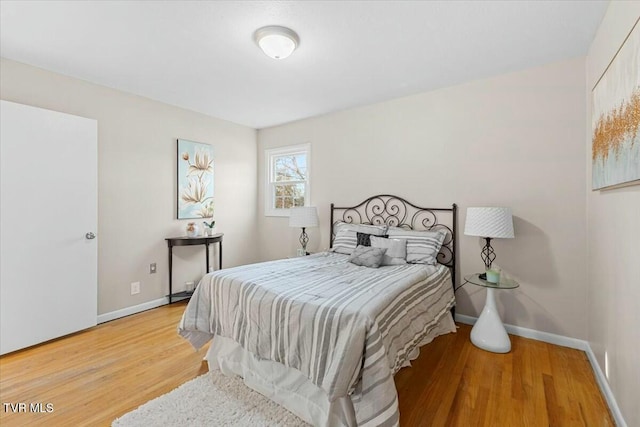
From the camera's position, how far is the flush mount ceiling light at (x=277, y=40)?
2.03 metres

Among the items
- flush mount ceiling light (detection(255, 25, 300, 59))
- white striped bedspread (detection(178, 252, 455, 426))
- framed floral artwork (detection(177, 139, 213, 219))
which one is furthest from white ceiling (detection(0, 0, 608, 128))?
white striped bedspread (detection(178, 252, 455, 426))

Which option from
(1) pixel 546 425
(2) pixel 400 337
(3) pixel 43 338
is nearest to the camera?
(1) pixel 546 425

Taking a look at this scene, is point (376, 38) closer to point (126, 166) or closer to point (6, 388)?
point (126, 166)

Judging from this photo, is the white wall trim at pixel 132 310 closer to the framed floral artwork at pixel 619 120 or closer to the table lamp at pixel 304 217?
the table lamp at pixel 304 217

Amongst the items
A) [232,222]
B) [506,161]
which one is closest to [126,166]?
[232,222]

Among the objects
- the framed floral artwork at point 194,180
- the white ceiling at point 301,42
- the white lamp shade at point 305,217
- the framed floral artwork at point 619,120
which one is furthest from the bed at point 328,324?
the framed floral artwork at point 194,180

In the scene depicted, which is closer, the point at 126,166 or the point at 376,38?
the point at 376,38

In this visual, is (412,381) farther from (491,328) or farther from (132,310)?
(132,310)

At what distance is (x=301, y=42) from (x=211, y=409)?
8.39 feet

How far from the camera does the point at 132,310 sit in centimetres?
326

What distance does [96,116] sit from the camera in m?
2.97

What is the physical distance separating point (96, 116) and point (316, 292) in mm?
2961

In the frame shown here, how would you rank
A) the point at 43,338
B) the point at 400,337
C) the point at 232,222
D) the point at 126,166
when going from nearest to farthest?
1. the point at 400,337
2. the point at 43,338
3. the point at 126,166
4. the point at 232,222

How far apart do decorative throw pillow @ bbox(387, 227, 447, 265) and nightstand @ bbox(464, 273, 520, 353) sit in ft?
1.25
